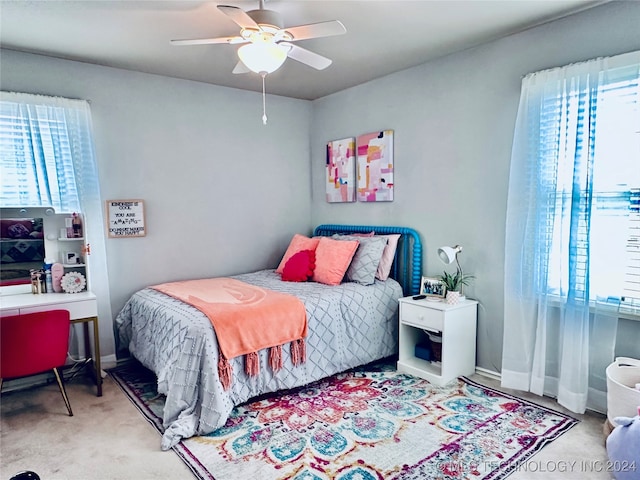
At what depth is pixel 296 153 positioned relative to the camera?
4.77 meters

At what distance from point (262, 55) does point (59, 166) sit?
2.10 metres

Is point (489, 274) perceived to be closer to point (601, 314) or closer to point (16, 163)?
point (601, 314)

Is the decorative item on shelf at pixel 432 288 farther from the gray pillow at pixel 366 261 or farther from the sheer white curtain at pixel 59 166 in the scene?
the sheer white curtain at pixel 59 166

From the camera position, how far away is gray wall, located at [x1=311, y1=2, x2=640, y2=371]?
2633 mm

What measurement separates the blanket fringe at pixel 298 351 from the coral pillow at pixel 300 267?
88 centimetres

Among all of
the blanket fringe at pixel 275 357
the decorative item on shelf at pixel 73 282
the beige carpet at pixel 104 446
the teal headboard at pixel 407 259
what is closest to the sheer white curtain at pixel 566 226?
the beige carpet at pixel 104 446

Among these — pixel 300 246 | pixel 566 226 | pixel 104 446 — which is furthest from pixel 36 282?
pixel 566 226

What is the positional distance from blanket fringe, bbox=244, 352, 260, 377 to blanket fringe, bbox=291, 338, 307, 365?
31cm

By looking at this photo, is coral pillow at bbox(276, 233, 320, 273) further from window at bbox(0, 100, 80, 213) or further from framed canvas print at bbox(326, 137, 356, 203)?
window at bbox(0, 100, 80, 213)

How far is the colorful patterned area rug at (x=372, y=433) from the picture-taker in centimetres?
213

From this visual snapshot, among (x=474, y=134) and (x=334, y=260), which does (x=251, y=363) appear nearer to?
(x=334, y=260)

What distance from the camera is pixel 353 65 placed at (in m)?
3.61

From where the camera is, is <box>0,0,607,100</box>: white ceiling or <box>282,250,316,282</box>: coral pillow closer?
<box>0,0,607,100</box>: white ceiling

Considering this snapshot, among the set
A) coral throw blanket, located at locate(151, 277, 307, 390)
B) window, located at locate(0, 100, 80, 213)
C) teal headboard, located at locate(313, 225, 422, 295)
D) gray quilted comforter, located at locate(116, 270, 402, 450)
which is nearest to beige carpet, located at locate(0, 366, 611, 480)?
gray quilted comforter, located at locate(116, 270, 402, 450)
